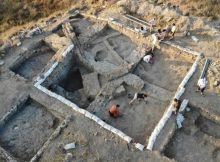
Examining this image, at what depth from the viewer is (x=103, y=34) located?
19719 millimetres

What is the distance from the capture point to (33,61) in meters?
18.4

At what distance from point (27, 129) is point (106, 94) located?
3951 mm

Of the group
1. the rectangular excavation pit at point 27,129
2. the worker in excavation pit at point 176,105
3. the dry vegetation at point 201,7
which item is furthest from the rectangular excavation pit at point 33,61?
the dry vegetation at point 201,7

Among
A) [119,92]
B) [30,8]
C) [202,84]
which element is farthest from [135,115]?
[30,8]

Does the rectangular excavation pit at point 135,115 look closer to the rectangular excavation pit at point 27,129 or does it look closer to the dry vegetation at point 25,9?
the rectangular excavation pit at point 27,129

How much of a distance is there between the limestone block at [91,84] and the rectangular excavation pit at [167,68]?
7.04ft

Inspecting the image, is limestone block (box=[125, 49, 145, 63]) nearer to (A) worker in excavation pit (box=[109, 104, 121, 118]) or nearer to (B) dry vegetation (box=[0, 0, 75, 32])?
(A) worker in excavation pit (box=[109, 104, 121, 118])

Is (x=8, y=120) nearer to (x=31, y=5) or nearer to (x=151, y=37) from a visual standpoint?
(x=151, y=37)

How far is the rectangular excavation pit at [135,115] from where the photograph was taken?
15.0m

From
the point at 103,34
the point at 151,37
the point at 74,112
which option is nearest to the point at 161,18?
the point at 151,37

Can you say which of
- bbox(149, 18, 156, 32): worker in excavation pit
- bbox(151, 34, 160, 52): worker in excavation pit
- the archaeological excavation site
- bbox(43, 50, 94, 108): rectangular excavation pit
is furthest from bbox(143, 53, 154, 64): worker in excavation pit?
bbox(43, 50, 94, 108): rectangular excavation pit

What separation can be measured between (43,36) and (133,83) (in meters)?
6.28

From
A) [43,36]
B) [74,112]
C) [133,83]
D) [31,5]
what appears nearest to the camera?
[74,112]

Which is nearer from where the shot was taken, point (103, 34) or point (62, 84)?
point (62, 84)
